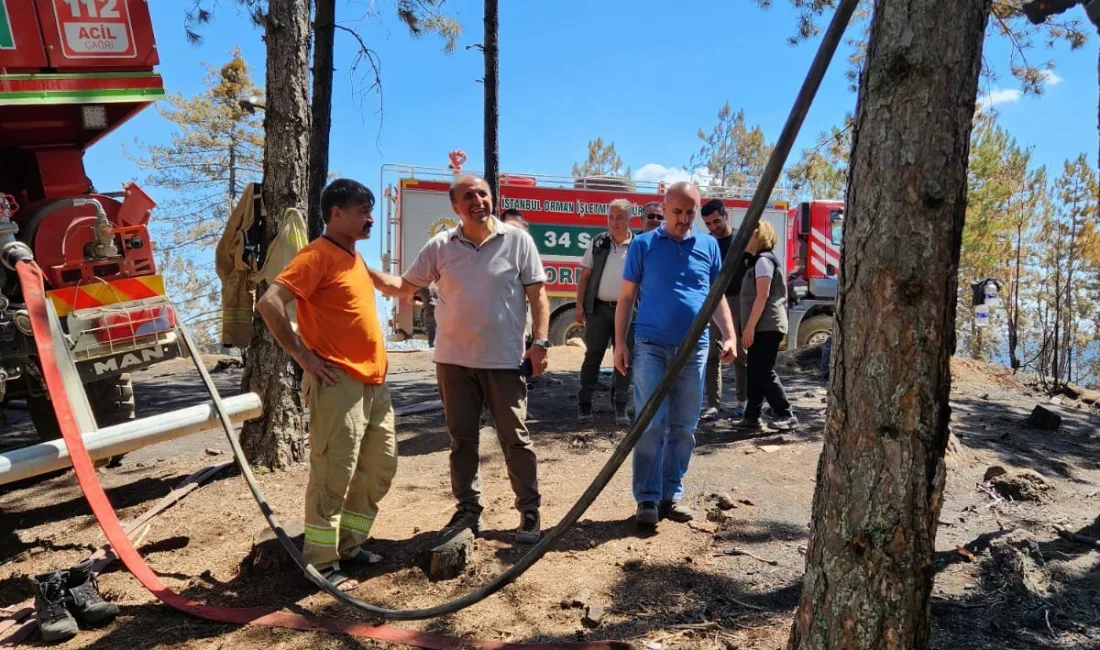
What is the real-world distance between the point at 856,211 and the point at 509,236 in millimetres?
1957

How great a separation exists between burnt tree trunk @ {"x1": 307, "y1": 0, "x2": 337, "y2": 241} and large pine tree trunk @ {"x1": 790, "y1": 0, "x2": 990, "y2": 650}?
6879mm

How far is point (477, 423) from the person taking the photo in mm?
3471

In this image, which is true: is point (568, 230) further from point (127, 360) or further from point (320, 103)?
point (127, 360)

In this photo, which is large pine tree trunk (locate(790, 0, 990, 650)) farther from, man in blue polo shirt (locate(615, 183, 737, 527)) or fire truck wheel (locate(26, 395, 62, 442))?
fire truck wheel (locate(26, 395, 62, 442))

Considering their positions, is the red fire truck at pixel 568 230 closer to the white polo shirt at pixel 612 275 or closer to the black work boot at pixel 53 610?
the white polo shirt at pixel 612 275

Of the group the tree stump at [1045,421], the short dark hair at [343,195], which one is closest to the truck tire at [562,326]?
the tree stump at [1045,421]

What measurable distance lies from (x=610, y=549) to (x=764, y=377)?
2.64 meters

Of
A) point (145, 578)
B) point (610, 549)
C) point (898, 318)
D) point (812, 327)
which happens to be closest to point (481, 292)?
point (610, 549)

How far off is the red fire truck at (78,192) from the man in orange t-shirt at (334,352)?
1.88 m

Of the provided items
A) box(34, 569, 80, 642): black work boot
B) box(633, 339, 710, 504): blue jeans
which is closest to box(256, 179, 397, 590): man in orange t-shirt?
box(34, 569, 80, 642): black work boot

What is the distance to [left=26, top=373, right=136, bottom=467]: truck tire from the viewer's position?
15.6ft

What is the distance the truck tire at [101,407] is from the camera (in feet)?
15.6

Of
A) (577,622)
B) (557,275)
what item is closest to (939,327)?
(577,622)

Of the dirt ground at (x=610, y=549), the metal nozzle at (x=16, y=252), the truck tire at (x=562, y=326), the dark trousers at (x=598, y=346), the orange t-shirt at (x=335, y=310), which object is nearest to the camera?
the dirt ground at (x=610, y=549)
